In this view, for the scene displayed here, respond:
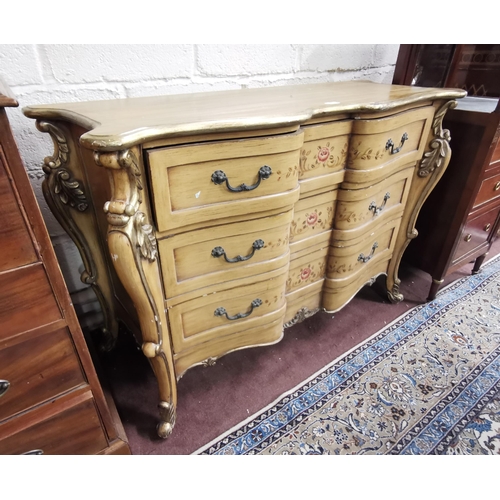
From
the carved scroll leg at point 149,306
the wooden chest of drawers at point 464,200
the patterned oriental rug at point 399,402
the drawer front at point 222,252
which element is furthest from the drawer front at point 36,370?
the wooden chest of drawers at point 464,200

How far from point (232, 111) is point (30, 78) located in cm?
70

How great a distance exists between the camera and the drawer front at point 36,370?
691mm

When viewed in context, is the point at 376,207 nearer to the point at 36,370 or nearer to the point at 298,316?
the point at 298,316

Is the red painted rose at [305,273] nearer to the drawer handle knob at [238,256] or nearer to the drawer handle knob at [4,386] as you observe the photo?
the drawer handle knob at [238,256]

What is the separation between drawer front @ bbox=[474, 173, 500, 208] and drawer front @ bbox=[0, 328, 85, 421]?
65.6 inches

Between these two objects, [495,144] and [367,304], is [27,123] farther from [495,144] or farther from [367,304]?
[495,144]

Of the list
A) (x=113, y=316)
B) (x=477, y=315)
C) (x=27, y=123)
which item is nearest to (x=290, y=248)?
(x=113, y=316)

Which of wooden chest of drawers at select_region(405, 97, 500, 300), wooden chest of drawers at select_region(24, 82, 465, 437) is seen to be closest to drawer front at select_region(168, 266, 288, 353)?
wooden chest of drawers at select_region(24, 82, 465, 437)

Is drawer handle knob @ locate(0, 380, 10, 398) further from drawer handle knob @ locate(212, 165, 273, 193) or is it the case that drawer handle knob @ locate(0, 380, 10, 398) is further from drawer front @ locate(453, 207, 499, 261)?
drawer front @ locate(453, 207, 499, 261)

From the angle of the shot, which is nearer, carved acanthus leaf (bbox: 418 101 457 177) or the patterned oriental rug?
the patterned oriental rug

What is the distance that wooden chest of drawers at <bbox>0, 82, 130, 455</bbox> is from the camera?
573 mm

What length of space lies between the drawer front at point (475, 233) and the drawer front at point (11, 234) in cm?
169

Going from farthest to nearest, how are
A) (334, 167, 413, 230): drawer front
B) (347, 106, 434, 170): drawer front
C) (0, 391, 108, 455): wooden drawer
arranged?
(334, 167, 413, 230): drawer front, (347, 106, 434, 170): drawer front, (0, 391, 108, 455): wooden drawer

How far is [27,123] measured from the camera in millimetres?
1101
